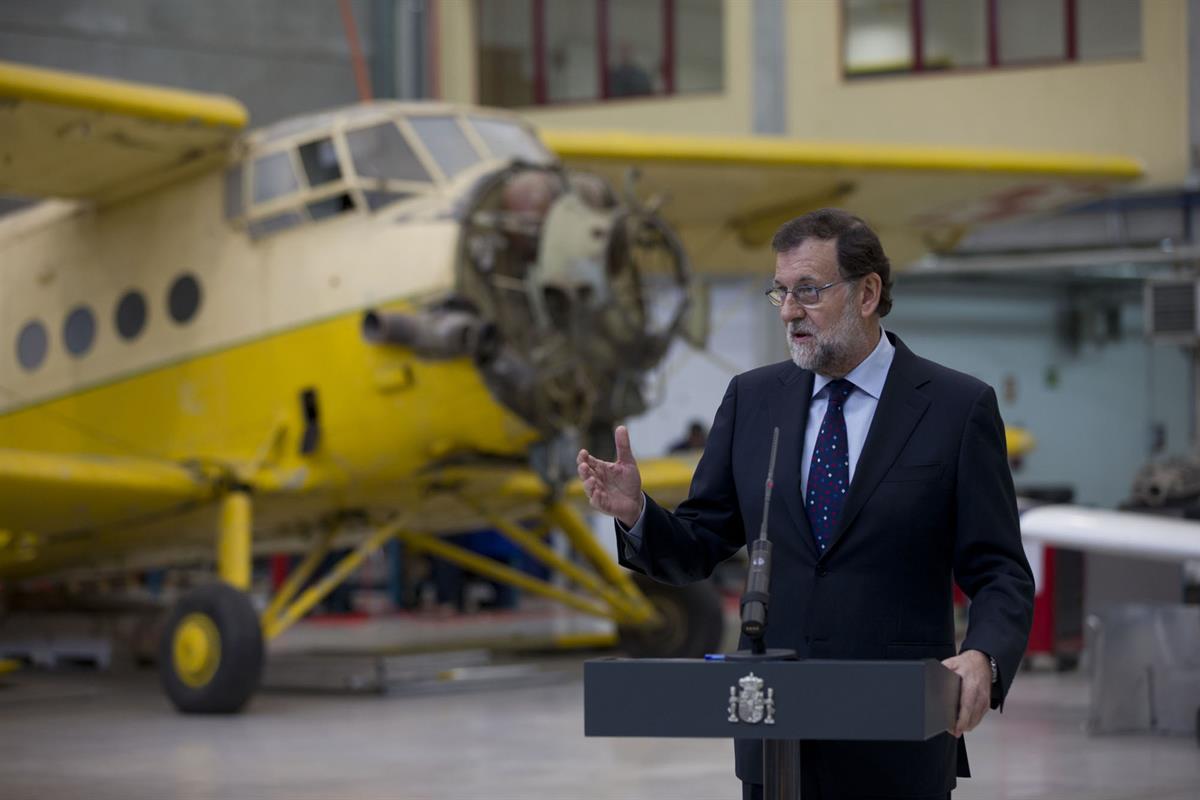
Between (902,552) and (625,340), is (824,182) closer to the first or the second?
(625,340)

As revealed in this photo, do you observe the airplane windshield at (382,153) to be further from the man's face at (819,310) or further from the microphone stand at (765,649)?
the microphone stand at (765,649)

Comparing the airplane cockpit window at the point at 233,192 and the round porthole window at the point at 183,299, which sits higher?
the airplane cockpit window at the point at 233,192

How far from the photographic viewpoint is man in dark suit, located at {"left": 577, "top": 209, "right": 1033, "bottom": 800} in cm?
310

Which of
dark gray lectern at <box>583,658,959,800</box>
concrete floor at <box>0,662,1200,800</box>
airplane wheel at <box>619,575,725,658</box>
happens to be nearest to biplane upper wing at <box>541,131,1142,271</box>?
airplane wheel at <box>619,575,725,658</box>

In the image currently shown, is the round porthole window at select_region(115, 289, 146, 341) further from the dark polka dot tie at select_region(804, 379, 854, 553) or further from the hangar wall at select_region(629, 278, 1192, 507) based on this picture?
the hangar wall at select_region(629, 278, 1192, 507)

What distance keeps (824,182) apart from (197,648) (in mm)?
5671

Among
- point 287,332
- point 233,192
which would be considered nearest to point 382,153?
point 233,192

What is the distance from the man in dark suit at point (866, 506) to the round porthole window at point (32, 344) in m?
8.29

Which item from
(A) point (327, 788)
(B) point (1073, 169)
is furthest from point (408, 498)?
(B) point (1073, 169)

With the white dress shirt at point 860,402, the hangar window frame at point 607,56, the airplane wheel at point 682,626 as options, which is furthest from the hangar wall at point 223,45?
the white dress shirt at point 860,402

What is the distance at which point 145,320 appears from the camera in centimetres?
1022

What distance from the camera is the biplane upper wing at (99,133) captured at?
9.23 m

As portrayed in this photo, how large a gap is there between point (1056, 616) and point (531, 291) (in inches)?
185

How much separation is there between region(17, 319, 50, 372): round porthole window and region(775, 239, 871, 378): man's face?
27.8 feet
